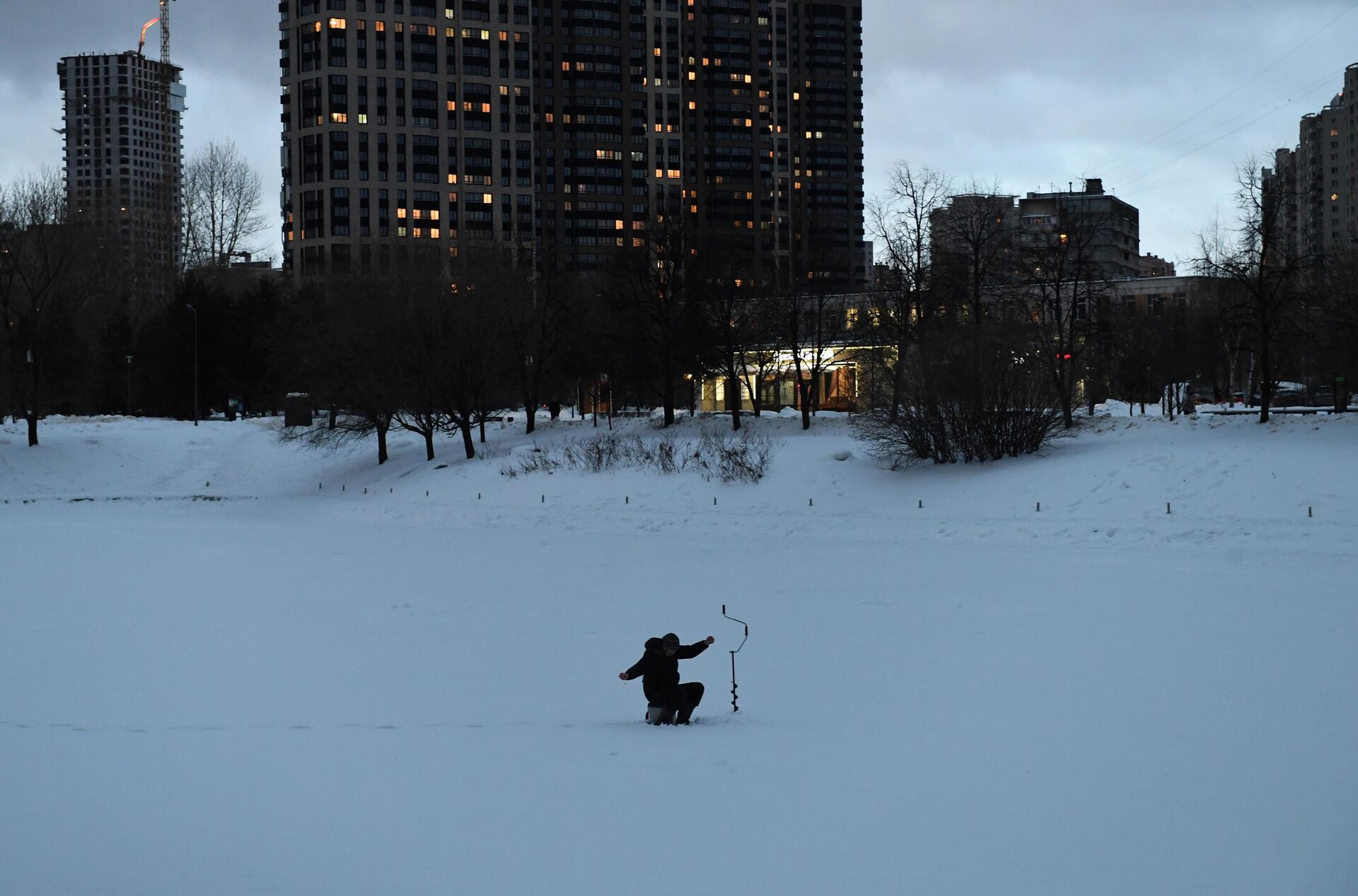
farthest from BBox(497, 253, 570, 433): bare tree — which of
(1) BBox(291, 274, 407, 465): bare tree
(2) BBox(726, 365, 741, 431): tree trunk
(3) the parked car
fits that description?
(3) the parked car

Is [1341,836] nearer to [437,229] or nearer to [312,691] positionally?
[312,691]

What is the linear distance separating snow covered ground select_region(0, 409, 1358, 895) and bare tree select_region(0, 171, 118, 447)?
30.0 meters

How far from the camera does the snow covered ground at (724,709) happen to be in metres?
7.92

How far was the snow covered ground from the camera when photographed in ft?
26.0

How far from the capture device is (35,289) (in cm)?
5697

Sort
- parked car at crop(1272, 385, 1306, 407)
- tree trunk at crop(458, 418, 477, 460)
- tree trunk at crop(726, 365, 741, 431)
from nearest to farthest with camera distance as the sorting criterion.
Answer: tree trunk at crop(458, 418, 477, 460)
tree trunk at crop(726, 365, 741, 431)
parked car at crop(1272, 385, 1306, 407)

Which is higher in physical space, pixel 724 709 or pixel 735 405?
pixel 735 405

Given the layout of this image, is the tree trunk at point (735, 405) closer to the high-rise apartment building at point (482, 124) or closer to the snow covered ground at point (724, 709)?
the snow covered ground at point (724, 709)

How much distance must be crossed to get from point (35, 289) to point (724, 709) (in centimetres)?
5644

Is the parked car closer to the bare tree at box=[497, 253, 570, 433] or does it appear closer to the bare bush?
the bare bush

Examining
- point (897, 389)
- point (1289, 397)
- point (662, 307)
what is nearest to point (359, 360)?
point (662, 307)

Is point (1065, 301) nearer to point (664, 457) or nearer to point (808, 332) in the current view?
point (808, 332)

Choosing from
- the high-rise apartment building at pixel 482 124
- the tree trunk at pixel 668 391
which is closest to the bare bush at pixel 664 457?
the tree trunk at pixel 668 391

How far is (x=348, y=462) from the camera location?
5525 centimetres
